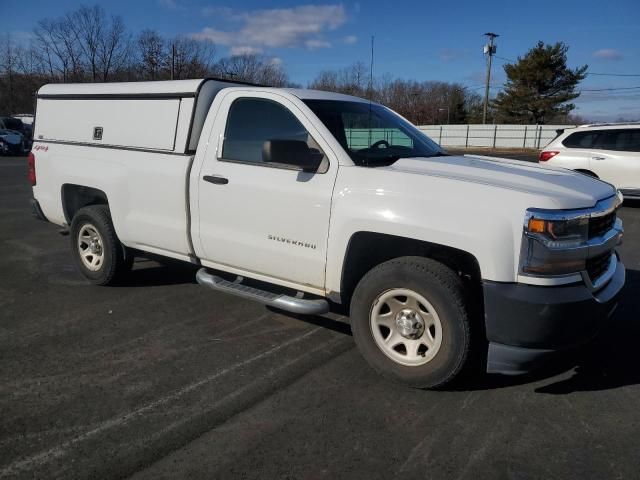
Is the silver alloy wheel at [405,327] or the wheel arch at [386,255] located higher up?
the wheel arch at [386,255]

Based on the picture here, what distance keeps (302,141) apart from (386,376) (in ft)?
5.69

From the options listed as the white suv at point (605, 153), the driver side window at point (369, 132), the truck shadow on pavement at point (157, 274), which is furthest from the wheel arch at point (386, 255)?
the white suv at point (605, 153)

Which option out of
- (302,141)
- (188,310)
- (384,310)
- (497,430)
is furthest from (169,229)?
(497,430)

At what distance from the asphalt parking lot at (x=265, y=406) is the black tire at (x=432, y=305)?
0.43ft

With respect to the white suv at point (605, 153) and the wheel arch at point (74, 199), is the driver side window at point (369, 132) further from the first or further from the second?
the white suv at point (605, 153)

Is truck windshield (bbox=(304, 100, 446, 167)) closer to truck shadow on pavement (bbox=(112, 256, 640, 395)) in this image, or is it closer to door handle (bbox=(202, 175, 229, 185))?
door handle (bbox=(202, 175, 229, 185))

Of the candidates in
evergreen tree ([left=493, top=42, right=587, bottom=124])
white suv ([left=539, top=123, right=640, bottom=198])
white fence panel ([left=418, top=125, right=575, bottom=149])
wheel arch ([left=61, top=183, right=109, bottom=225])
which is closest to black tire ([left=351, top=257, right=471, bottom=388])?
wheel arch ([left=61, top=183, right=109, bottom=225])

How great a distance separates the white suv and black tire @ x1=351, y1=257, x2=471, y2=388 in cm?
962

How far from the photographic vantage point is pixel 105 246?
529cm

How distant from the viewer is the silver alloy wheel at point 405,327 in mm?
3387

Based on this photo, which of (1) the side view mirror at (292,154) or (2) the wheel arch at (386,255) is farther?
(1) the side view mirror at (292,154)

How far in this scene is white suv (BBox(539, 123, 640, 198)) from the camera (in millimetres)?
11180

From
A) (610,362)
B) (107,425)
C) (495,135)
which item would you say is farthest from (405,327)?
(495,135)

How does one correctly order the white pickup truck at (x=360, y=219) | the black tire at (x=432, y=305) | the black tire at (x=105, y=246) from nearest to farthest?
the white pickup truck at (x=360, y=219) → the black tire at (x=432, y=305) → the black tire at (x=105, y=246)
